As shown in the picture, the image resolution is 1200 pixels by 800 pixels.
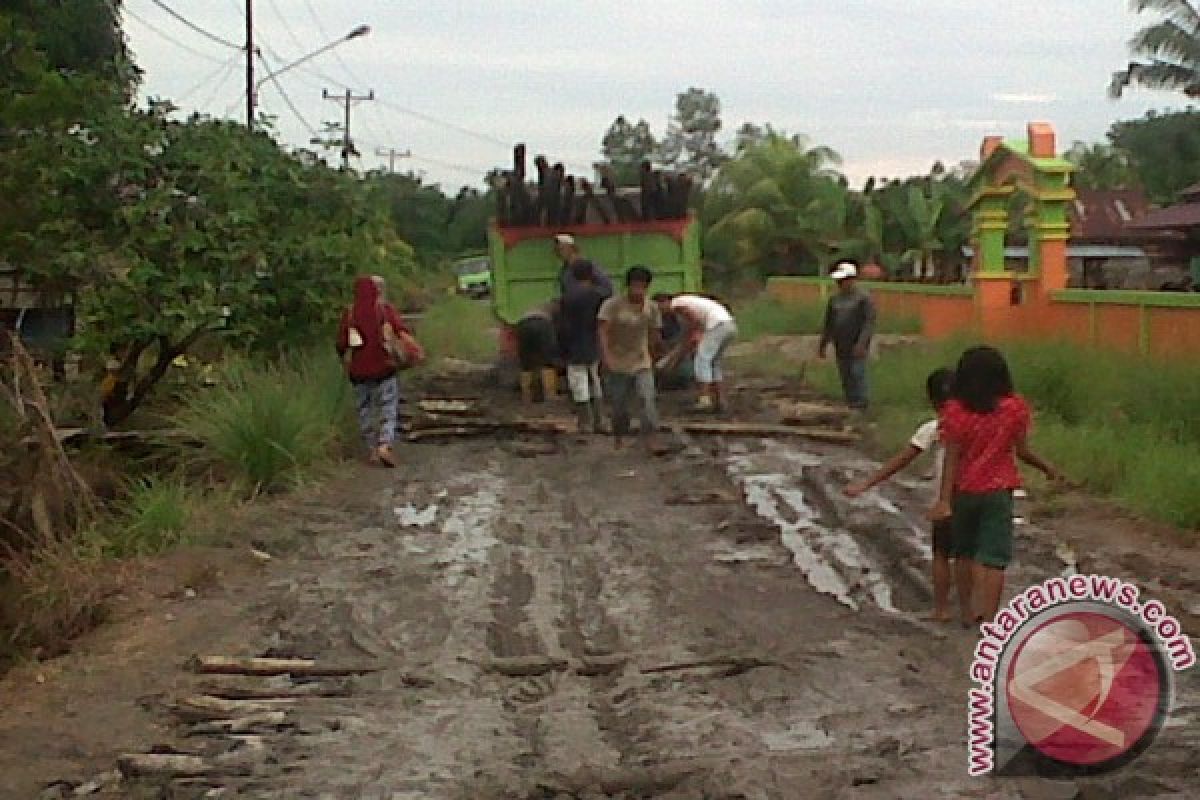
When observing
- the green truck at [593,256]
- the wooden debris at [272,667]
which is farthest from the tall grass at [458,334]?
the wooden debris at [272,667]

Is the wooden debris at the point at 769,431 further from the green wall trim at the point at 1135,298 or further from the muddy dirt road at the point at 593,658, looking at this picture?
the green wall trim at the point at 1135,298

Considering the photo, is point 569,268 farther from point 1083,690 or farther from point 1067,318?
point 1083,690

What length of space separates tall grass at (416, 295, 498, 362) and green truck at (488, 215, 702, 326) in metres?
2.57

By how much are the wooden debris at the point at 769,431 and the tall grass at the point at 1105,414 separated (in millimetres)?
422

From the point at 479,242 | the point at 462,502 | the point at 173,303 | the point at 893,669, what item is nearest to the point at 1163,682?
the point at 893,669

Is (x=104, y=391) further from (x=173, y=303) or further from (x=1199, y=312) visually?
(x=1199, y=312)

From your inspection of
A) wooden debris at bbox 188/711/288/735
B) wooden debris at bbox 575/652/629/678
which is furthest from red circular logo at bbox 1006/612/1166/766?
wooden debris at bbox 188/711/288/735

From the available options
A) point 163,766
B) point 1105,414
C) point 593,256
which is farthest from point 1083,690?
point 593,256

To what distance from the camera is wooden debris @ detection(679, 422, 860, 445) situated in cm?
1405

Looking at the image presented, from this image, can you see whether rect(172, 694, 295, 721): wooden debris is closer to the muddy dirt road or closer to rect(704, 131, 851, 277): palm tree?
the muddy dirt road

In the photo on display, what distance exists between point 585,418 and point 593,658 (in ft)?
24.3

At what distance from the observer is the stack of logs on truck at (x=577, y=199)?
59.3 feet

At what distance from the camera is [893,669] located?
22.0 ft

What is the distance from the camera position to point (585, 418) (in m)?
14.4
